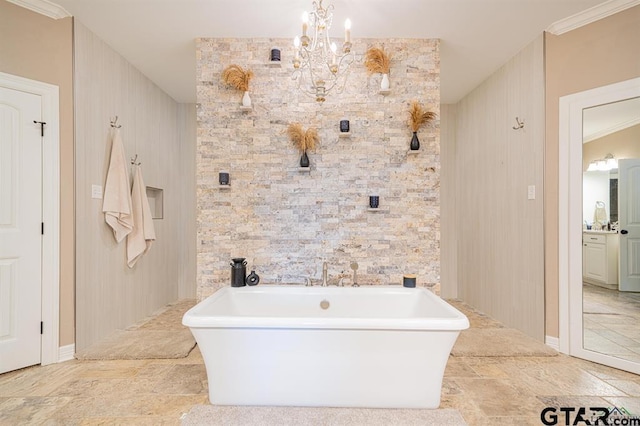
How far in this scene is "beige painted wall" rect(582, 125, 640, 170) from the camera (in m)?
2.35

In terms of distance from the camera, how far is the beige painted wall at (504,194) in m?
2.82

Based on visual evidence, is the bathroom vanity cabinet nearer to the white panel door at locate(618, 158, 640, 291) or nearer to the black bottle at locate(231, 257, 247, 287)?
the white panel door at locate(618, 158, 640, 291)

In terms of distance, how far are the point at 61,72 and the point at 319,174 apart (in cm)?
220

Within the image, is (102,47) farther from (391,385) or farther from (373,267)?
(391,385)

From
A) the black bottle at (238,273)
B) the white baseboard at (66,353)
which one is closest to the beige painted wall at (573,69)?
the black bottle at (238,273)

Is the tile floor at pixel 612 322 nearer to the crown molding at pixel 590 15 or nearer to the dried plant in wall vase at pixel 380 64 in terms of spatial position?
the crown molding at pixel 590 15

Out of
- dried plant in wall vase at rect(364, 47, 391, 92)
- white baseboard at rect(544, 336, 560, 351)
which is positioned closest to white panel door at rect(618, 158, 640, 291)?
white baseboard at rect(544, 336, 560, 351)

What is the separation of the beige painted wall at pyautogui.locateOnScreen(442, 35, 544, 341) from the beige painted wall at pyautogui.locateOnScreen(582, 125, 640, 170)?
12.9 inches

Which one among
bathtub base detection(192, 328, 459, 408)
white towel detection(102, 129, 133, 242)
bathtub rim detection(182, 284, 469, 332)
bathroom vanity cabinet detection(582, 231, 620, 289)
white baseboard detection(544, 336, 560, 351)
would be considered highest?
white towel detection(102, 129, 133, 242)

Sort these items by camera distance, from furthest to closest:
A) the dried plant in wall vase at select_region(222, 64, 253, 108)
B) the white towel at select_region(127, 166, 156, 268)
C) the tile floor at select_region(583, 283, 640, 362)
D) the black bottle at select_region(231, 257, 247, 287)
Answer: the white towel at select_region(127, 166, 156, 268)
the dried plant in wall vase at select_region(222, 64, 253, 108)
the black bottle at select_region(231, 257, 247, 287)
the tile floor at select_region(583, 283, 640, 362)

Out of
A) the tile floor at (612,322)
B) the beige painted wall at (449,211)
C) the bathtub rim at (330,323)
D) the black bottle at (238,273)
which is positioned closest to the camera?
the bathtub rim at (330,323)

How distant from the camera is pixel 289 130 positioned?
2691 mm

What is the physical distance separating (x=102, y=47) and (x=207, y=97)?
3.62 feet

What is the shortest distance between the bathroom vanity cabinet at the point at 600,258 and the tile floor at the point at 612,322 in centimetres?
7
